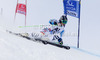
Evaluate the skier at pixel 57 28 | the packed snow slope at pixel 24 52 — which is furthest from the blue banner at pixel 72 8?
the packed snow slope at pixel 24 52

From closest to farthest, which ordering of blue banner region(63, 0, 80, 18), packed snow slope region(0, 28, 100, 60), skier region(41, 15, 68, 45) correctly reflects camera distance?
packed snow slope region(0, 28, 100, 60) < blue banner region(63, 0, 80, 18) < skier region(41, 15, 68, 45)

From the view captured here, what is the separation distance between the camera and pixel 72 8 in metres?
4.11

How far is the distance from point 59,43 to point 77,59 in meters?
1.05

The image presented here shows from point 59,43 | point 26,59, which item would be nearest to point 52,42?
point 59,43

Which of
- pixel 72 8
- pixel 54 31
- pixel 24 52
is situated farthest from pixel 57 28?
pixel 24 52

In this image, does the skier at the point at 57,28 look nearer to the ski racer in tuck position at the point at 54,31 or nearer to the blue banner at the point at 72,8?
the ski racer in tuck position at the point at 54,31

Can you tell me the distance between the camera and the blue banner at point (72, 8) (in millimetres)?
4039

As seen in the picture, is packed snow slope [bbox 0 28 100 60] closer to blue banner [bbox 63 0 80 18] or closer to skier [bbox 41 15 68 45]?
skier [bbox 41 15 68 45]

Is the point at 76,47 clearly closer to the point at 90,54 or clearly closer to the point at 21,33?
the point at 90,54

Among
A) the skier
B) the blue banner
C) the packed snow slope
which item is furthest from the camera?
the skier

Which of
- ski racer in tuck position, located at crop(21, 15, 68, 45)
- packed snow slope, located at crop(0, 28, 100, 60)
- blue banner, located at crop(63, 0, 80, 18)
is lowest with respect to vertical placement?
packed snow slope, located at crop(0, 28, 100, 60)

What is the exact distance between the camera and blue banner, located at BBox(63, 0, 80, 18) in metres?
4.04

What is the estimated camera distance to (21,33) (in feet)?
16.1

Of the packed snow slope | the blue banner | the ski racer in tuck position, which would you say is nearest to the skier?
the ski racer in tuck position
